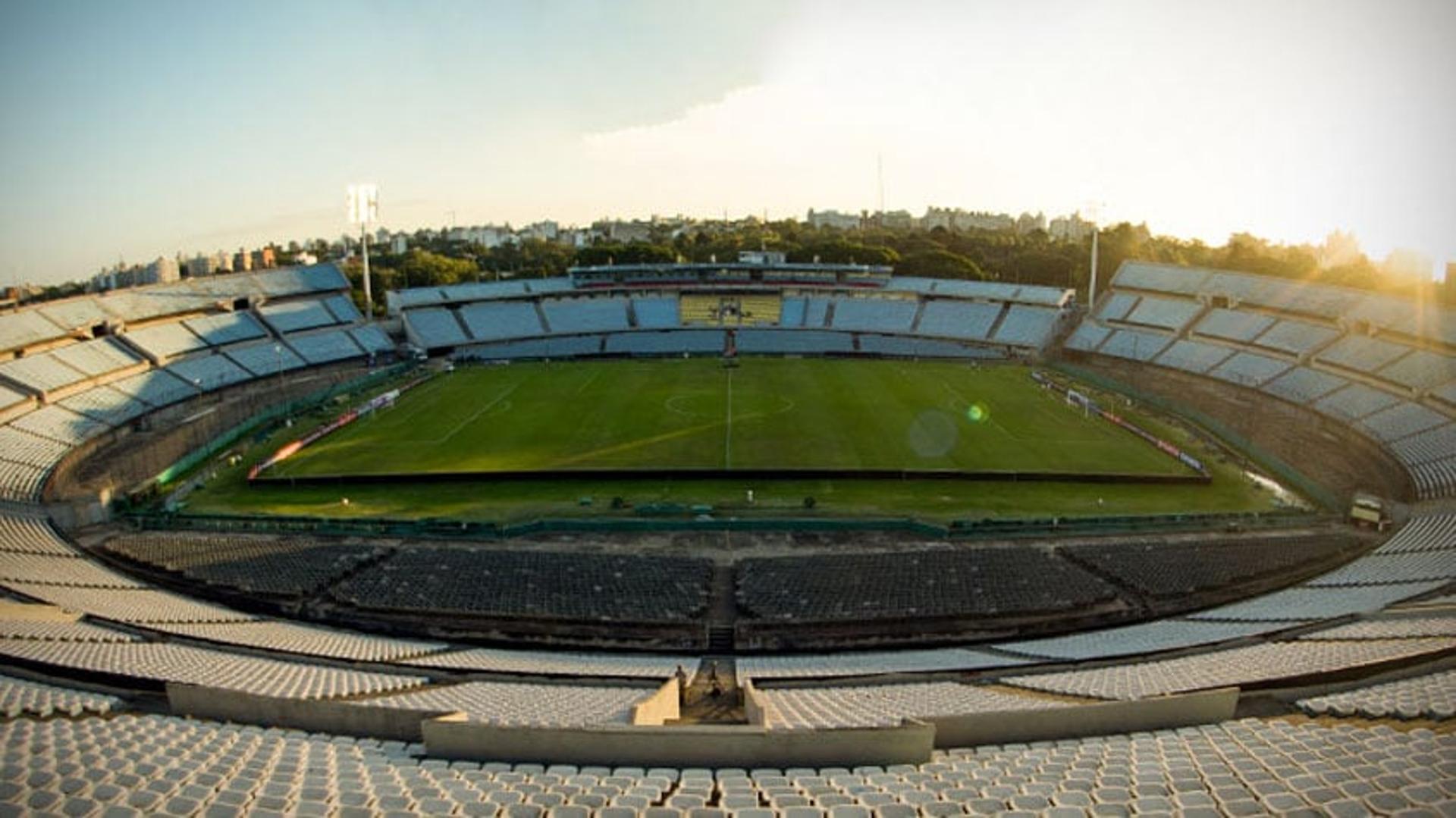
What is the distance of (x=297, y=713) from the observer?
486 inches

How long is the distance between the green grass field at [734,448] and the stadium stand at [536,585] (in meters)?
5.62

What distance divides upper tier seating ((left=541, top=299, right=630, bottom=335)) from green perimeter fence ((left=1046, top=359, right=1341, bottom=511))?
3654 centimetres

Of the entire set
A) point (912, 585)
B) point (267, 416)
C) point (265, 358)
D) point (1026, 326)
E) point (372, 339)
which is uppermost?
point (1026, 326)

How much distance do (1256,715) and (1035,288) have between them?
64.8 m

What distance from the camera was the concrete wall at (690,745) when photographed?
10.6 m

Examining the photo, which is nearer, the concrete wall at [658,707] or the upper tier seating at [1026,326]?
the concrete wall at [658,707]

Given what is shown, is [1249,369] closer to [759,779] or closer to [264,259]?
[759,779]

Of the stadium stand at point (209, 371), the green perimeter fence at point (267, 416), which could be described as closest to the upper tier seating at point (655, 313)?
the green perimeter fence at point (267, 416)

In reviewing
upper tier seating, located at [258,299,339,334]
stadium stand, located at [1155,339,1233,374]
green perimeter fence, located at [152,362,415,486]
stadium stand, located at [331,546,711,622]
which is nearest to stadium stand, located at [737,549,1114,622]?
stadium stand, located at [331,546,711,622]

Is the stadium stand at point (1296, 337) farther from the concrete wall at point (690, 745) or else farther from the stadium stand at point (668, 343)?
the concrete wall at point (690, 745)

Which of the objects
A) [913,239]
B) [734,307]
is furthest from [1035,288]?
[913,239]

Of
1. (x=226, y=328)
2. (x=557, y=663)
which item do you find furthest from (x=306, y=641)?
(x=226, y=328)

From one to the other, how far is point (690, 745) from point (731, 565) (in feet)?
52.7

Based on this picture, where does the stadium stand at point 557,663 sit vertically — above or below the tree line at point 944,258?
below
